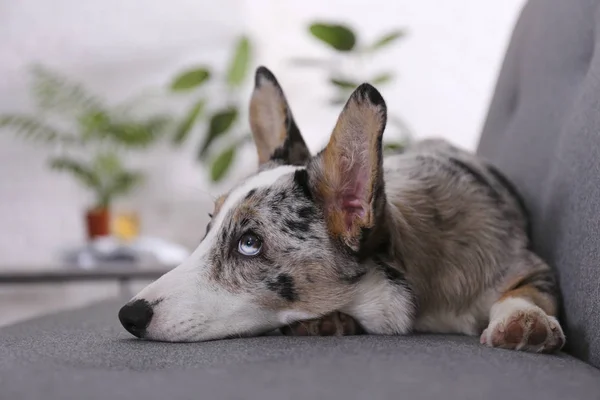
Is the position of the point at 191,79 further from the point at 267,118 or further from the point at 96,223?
the point at 267,118

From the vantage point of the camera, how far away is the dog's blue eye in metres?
1.28

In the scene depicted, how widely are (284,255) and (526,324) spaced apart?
1.37 feet

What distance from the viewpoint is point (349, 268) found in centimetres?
127

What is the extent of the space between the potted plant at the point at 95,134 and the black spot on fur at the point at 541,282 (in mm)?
2612

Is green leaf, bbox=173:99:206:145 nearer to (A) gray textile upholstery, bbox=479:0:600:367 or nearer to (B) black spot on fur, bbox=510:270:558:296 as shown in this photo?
(A) gray textile upholstery, bbox=479:0:600:367

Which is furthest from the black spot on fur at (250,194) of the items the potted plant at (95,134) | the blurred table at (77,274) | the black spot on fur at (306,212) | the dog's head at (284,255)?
the potted plant at (95,134)

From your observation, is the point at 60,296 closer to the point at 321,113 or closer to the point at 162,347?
the point at 321,113

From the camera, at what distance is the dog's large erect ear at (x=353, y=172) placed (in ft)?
3.83

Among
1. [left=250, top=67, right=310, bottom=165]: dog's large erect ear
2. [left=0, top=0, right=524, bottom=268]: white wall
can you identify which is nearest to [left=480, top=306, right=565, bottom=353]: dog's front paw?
[left=250, top=67, right=310, bottom=165]: dog's large erect ear

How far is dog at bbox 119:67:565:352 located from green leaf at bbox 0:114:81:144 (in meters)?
2.54

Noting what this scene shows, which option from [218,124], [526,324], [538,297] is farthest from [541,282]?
[218,124]

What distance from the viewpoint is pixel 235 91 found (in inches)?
145

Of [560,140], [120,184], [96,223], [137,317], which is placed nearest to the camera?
[137,317]

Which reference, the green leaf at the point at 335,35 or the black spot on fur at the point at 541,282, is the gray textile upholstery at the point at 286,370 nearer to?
the black spot on fur at the point at 541,282
